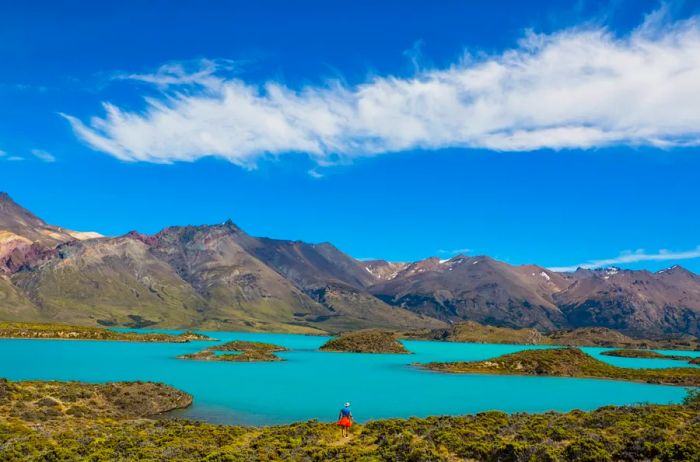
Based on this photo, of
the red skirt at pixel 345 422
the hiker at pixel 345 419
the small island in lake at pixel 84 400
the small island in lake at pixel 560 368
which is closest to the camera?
the hiker at pixel 345 419

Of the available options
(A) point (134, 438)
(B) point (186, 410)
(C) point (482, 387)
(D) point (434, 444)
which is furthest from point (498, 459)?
(C) point (482, 387)

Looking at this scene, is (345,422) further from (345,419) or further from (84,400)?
(84,400)

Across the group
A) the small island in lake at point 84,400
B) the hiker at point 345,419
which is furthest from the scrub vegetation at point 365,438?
the hiker at point 345,419

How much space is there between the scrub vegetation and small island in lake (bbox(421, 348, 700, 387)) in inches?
4050

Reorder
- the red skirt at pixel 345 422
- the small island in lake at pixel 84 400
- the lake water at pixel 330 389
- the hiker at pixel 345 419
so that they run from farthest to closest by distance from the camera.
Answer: the lake water at pixel 330 389 < the small island in lake at pixel 84 400 < the red skirt at pixel 345 422 < the hiker at pixel 345 419

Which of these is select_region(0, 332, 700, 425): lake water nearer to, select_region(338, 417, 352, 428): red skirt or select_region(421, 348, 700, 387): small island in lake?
select_region(421, 348, 700, 387): small island in lake

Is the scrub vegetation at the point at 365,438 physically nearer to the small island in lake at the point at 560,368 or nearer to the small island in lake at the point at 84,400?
the small island in lake at the point at 84,400

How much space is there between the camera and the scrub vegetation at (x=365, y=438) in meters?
44.5

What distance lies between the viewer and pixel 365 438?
5428 centimetres

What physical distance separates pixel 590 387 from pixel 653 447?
105 metres

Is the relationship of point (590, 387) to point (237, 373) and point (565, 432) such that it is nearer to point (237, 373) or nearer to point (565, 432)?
point (237, 373)

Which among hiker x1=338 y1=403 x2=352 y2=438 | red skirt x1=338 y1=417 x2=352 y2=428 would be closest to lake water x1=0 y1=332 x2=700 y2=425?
hiker x1=338 y1=403 x2=352 y2=438

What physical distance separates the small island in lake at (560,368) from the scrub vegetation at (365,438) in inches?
4050

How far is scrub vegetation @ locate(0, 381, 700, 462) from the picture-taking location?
146 feet
